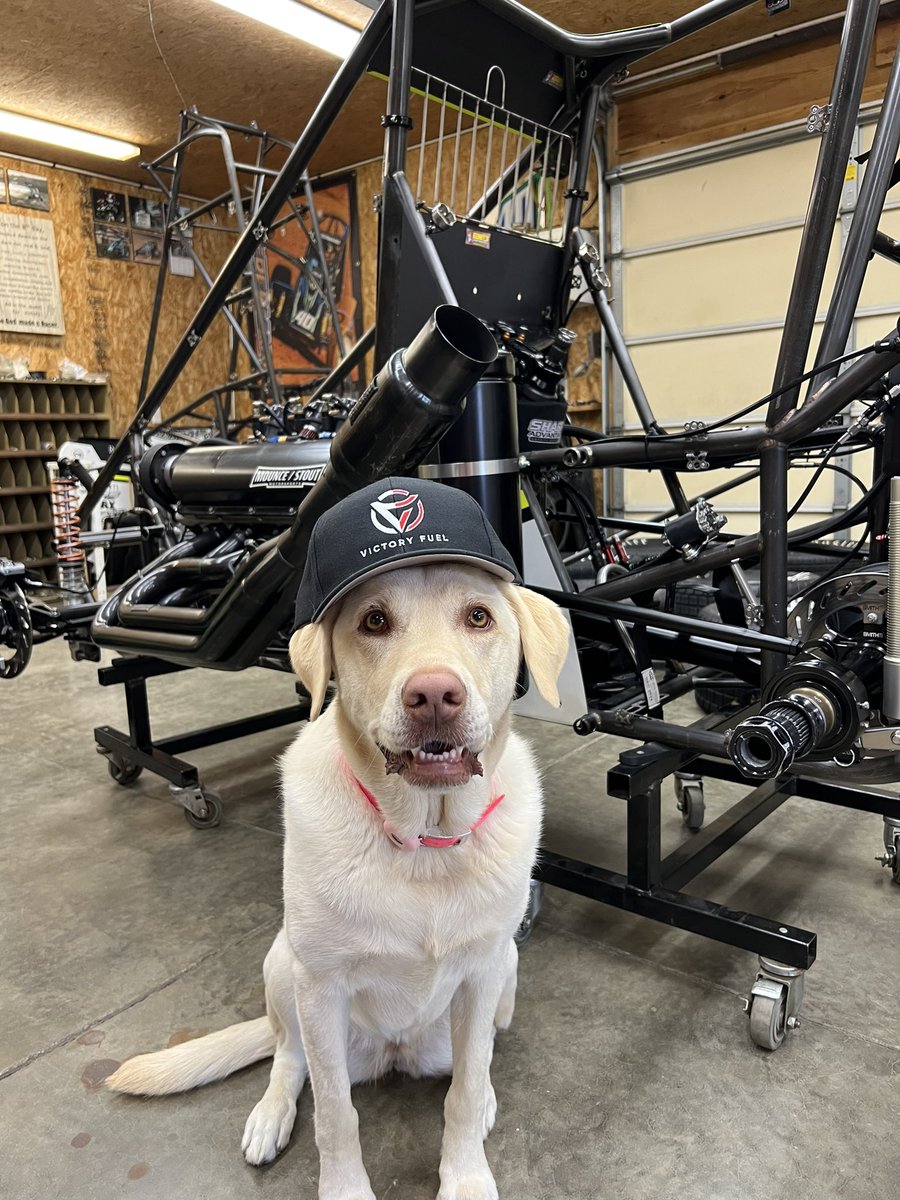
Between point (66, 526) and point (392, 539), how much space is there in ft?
14.0

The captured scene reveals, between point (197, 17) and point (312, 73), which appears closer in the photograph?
point (197, 17)

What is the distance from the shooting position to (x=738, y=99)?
6238mm

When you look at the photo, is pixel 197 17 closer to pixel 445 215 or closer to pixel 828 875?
pixel 445 215

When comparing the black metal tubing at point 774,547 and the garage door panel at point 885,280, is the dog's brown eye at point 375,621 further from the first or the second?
the garage door panel at point 885,280

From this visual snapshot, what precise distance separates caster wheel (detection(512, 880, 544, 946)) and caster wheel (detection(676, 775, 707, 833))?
0.71 m

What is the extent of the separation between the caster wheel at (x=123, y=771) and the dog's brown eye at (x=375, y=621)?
2.32 m

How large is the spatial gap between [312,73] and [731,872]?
24.0 ft

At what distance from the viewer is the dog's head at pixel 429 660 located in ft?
3.33

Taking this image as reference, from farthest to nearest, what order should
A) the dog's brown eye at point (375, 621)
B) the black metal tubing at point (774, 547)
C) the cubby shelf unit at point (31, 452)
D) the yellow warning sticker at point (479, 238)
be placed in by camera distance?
the cubby shelf unit at point (31, 452) → the yellow warning sticker at point (479, 238) → the black metal tubing at point (774, 547) → the dog's brown eye at point (375, 621)

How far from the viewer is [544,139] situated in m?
2.75

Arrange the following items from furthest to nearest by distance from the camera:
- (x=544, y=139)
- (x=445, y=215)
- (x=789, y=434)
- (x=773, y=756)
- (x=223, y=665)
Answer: (x=544, y=139) < (x=223, y=665) < (x=445, y=215) < (x=789, y=434) < (x=773, y=756)

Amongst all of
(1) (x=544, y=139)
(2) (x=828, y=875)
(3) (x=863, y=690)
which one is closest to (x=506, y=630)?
(3) (x=863, y=690)

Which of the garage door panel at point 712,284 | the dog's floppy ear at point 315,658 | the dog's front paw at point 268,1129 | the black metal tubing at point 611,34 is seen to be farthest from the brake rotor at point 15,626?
the garage door panel at point 712,284

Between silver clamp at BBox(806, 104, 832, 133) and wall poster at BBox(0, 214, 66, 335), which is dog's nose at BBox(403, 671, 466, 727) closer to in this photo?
silver clamp at BBox(806, 104, 832, 133)
